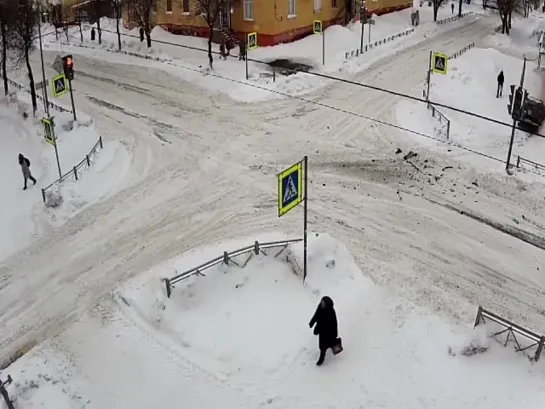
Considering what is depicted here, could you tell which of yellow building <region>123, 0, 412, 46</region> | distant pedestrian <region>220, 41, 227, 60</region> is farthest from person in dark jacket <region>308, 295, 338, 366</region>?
yellow building <region>123, 0, 412, 46</region>

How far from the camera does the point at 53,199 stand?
1906cm

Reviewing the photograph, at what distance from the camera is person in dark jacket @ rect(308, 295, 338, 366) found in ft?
36.9

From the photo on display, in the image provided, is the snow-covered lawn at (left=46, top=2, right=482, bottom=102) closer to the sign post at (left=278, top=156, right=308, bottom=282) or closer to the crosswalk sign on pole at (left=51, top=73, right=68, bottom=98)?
the crosswalk sign on pole at (left=51, top=73, right=68, bottom=98)

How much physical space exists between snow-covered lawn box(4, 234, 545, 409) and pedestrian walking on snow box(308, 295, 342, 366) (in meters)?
0.47

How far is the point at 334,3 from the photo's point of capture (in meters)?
41.4

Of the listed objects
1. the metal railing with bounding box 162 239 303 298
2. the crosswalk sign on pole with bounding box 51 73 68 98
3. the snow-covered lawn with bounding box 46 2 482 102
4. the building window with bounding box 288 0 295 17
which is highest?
the building window with bounding box 288 0 295 17

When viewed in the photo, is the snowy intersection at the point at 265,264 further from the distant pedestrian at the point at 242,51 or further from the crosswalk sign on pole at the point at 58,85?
the distant pedestrian at the point at 242,51

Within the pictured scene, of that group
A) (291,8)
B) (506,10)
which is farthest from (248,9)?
(506,10)

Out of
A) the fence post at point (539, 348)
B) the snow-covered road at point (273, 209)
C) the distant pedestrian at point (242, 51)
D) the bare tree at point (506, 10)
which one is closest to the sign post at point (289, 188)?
the snow-covered road at point (273, 209)

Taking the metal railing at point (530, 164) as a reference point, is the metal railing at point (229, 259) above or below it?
above

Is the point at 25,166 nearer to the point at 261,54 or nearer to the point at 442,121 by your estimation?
the point at 442,121

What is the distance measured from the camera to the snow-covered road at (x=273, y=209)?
1487 centimetres

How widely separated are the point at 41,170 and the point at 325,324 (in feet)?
47.0

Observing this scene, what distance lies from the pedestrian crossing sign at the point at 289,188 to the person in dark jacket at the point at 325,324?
2038 millimetres
